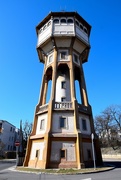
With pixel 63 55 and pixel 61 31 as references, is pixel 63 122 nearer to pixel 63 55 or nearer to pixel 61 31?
pixel 63 55

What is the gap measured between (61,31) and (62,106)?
11826 millimetres

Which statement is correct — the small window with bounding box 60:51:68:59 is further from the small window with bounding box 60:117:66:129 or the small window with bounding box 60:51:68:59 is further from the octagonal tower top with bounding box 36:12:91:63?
the small window with bounding box 60:117:66:129

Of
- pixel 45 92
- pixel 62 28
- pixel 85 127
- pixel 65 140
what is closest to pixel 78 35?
pixel 62 28

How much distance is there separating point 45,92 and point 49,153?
967 centimetres

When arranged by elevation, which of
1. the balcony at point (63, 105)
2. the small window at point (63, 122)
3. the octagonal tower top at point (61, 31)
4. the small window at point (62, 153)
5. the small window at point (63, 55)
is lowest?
the small window at point (62, 153)

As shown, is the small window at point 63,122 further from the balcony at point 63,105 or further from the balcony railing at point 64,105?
the balcony railing at point 64,105

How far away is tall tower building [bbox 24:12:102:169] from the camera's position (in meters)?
17.8

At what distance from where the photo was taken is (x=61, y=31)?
80.8 feet

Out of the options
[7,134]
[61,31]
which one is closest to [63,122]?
[61,31]

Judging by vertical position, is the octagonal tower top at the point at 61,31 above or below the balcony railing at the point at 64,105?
above

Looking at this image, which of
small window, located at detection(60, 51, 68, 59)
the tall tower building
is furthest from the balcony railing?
small window, located at detection(60, 51, 68, 59)

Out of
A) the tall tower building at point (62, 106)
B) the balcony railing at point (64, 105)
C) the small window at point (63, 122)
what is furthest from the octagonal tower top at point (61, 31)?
the small window at point (63, 122)

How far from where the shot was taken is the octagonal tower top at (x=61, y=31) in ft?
79.9

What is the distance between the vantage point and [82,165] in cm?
1641
